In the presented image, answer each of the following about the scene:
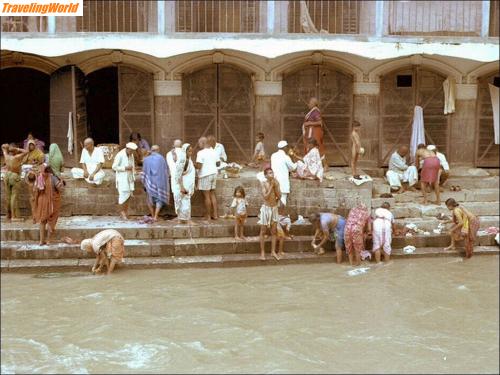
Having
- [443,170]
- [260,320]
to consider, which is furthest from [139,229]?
[443,170]

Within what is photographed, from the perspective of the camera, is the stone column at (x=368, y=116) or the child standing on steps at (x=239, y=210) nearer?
the child standing on steps at (x=239, y=210)

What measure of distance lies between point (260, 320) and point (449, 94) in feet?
27.6

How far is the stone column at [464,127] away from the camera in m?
18.5

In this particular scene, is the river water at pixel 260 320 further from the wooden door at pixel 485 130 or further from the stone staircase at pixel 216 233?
the wooden door at pixel 485 130

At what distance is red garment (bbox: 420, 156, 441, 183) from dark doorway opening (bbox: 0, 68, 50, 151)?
376 inches

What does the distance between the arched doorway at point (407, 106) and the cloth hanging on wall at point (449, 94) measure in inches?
6.2

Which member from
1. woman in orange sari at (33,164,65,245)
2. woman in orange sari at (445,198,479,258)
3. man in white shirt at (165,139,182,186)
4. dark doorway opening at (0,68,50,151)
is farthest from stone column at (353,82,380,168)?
dark doorway opening at (0,68,50,151)

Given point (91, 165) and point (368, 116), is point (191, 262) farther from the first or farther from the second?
point (368, 116)

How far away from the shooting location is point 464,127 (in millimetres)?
18781

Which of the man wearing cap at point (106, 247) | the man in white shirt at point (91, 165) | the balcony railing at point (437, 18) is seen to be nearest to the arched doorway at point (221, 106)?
the man in white shirt at point (91, 165)

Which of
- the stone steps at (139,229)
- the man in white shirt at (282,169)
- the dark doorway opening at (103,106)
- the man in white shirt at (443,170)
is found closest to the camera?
the stone steps at (139,229)

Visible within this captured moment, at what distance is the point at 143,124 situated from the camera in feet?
60.3

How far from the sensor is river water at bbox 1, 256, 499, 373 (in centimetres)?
1094

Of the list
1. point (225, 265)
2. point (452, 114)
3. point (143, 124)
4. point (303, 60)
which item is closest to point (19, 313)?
point (225, 265)
